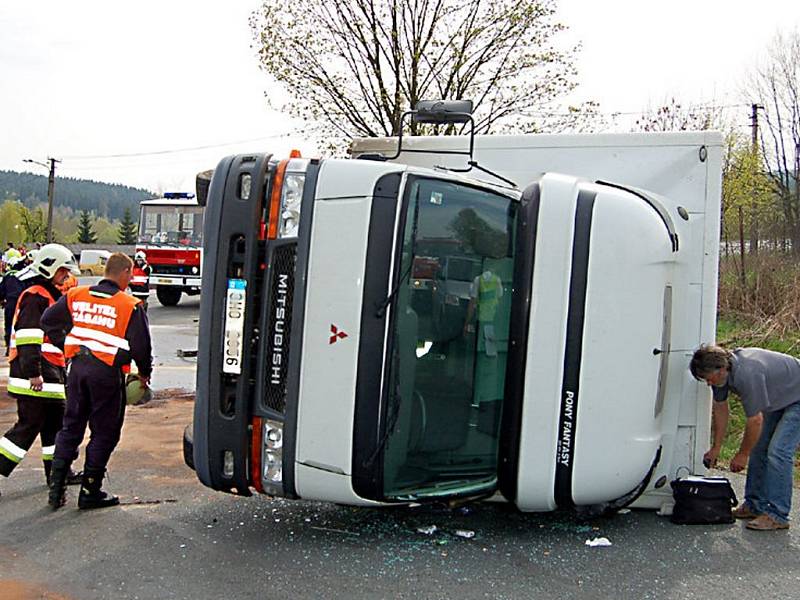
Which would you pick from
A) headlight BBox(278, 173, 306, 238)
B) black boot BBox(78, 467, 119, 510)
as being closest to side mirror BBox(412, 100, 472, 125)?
headlight BBox(278, 173, 306, 238)

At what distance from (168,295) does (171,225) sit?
196 cm

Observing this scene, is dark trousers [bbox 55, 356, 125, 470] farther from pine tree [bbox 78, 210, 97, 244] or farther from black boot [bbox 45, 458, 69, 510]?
pine tree [bbox 78, 210, 97, 244]

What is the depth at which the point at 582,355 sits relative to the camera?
166 inches

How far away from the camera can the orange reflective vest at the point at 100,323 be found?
5156mm

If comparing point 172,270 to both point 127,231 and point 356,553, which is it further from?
point 127,231

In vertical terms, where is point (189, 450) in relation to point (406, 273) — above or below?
below

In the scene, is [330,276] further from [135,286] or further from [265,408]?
[135,286]

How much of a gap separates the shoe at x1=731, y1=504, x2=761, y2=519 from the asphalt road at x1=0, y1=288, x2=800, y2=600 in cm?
23

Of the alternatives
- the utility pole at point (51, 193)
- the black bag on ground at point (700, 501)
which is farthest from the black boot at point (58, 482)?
the utility pole at point (51, 193)

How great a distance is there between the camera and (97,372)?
5.13 m

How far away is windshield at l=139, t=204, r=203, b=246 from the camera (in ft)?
Result: 70.5

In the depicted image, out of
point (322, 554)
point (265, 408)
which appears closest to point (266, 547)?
point (322, 554)

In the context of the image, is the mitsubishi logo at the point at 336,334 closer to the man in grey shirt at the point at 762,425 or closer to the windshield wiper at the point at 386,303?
the windshield wiper at the point at 386,303

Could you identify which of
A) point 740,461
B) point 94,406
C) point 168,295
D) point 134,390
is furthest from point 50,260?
point 168,295
